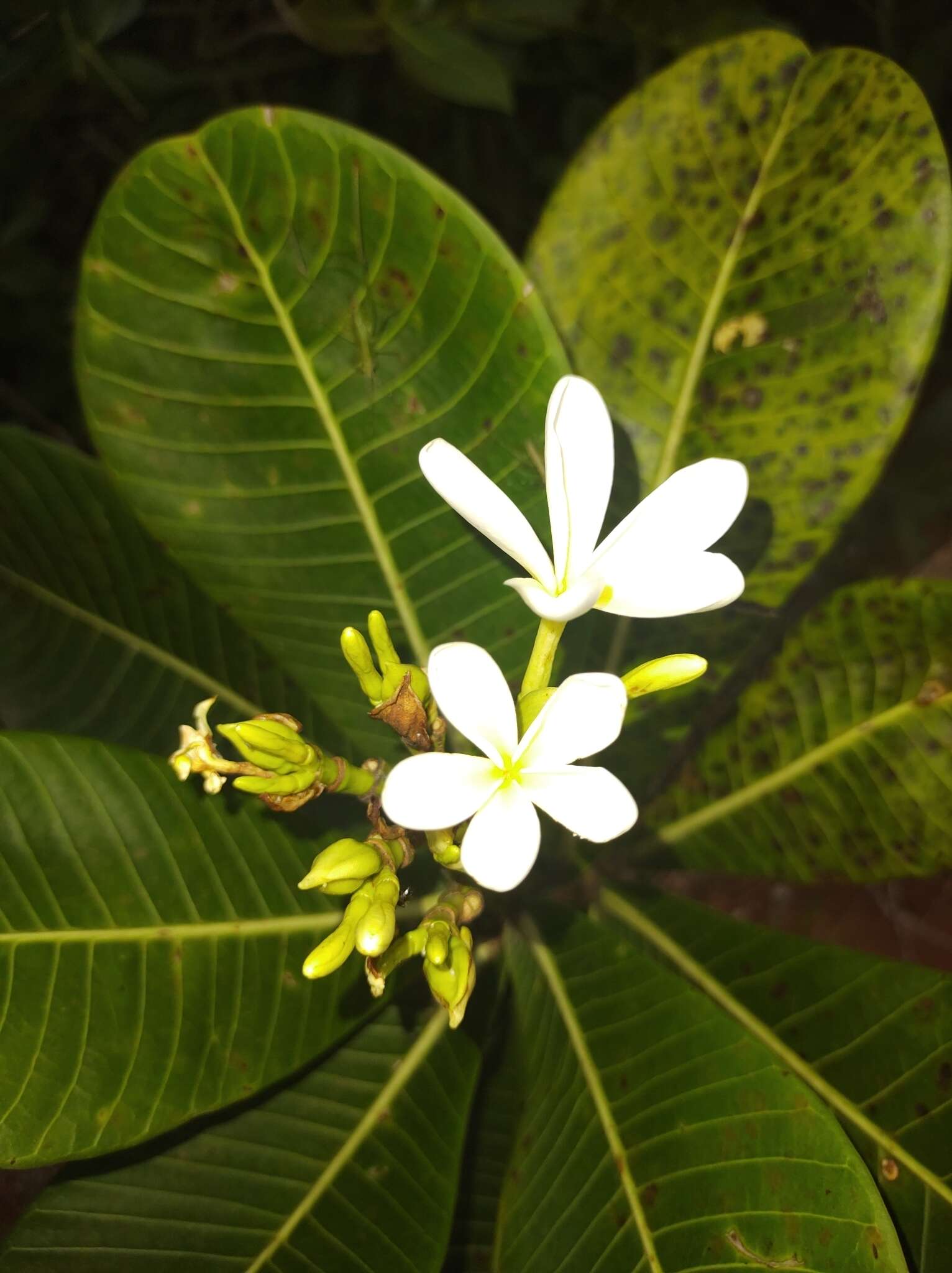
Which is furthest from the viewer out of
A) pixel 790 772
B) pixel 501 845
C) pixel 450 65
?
pixel 450 65

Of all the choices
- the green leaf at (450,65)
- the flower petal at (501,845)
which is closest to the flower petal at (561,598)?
the flower petal at (501,845)

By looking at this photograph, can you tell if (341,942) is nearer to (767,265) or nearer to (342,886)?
(342,886)

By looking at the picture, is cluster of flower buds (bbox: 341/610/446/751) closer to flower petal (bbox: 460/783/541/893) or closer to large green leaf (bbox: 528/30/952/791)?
flower petal (bbox: 460/783/541/893)

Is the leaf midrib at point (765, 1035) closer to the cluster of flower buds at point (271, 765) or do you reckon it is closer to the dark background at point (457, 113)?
the dark background at point (457, 113)

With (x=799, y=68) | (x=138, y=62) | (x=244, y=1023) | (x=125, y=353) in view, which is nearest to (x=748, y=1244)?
(x=244, y=1023)

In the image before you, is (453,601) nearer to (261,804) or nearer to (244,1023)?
(261,804)

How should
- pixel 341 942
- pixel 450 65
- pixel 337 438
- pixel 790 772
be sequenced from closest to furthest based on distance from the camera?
1. pixel 341 942
2. pixel 337 438
3. pixel 790 772
4. pixel 450 65

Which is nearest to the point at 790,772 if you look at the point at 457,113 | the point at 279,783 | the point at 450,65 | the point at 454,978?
the point at 454,978
